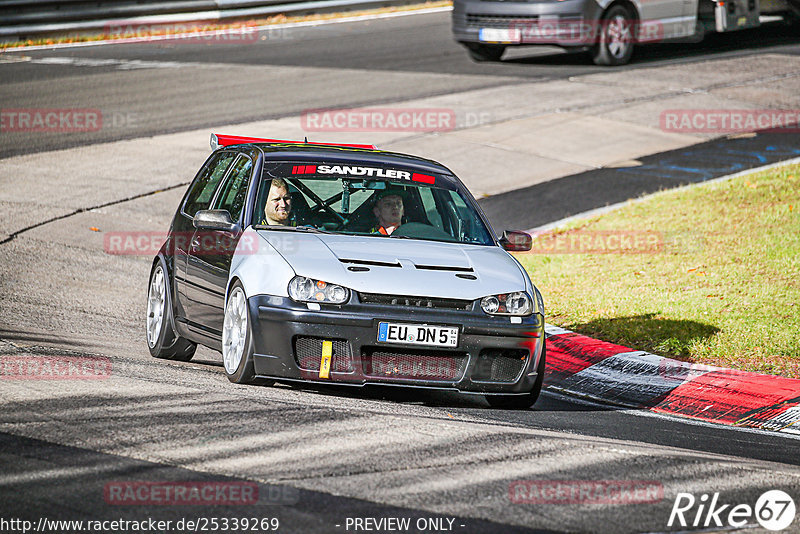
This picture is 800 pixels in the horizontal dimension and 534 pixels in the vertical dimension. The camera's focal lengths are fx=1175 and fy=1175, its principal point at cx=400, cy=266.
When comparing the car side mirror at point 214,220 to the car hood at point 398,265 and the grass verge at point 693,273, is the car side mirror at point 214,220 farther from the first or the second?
the grass verge at point 693,273

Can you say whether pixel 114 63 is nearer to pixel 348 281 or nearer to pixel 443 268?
pixel 443 268

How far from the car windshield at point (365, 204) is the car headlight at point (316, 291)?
35.3 inches

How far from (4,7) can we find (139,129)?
27.1 ft

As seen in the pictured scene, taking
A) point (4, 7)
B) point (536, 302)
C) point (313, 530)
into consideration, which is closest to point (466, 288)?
point (536, 302)

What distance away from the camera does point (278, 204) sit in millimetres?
7652

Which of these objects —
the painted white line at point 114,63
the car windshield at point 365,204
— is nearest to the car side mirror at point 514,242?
the car windshield at point 365,204

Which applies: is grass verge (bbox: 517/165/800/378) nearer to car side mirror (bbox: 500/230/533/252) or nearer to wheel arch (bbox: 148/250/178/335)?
car side mirror (bbox: 500/230/533/252)

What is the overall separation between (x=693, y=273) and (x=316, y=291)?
17.7 feet

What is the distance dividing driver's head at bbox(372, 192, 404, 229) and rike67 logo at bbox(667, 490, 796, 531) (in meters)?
3.24

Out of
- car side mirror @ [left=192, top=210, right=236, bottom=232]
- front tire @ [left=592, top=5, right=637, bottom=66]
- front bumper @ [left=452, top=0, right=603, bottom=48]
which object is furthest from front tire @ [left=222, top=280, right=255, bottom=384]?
front tire @ [left=592, top=5, right=637, bottom=66]

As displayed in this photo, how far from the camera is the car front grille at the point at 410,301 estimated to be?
6.66m

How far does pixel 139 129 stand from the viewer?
17578 millimetres

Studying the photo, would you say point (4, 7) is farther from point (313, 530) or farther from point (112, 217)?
point (313, 530)

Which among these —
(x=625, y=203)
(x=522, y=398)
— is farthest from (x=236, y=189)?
(x=625, y=203)
